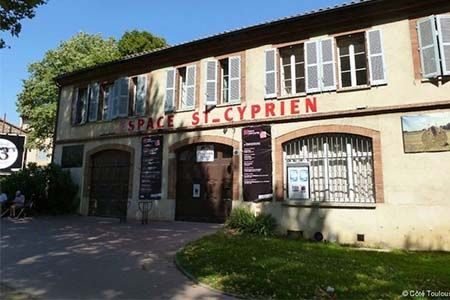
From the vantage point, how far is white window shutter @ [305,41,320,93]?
1163 cm

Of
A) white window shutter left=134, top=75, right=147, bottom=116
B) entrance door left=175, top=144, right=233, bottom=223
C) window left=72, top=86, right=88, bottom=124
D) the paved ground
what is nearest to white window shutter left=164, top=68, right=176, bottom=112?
white window shutter left=134, top=75, right=147, bottom=116

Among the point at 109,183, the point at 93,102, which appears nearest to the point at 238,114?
the point at 109,183

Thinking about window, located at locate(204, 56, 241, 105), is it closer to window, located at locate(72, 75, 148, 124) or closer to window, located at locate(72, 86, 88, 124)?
window, located at locate(72, 75, 148, 124)

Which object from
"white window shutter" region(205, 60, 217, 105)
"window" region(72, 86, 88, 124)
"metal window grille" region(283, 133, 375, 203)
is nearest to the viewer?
"metal window grille" region(283, 133, 375, 203)

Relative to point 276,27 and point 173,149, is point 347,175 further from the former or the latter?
point 173,149

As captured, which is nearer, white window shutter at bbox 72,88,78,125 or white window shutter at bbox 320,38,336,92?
white window shutter at bbox 320,38,336,92

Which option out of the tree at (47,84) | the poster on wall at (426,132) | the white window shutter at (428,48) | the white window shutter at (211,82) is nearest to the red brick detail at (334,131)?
the poster on wall at (426,132)

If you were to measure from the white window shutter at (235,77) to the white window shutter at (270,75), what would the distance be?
1.01m

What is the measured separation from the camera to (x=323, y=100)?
11.4 meters

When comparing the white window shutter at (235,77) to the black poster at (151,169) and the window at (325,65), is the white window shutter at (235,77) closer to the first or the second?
the window at (325,65)

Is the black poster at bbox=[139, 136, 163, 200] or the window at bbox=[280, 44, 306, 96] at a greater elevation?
the window at bbox=[280, 44, 306, 96]

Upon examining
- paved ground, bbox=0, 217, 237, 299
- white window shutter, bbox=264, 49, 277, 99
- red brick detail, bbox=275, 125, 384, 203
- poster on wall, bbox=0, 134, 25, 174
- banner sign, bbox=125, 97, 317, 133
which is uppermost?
white window shutter, bbox=264, 49, 277, 99

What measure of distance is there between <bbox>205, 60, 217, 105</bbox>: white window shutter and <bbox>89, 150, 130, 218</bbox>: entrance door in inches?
173

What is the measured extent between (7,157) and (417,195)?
31.6 feet
